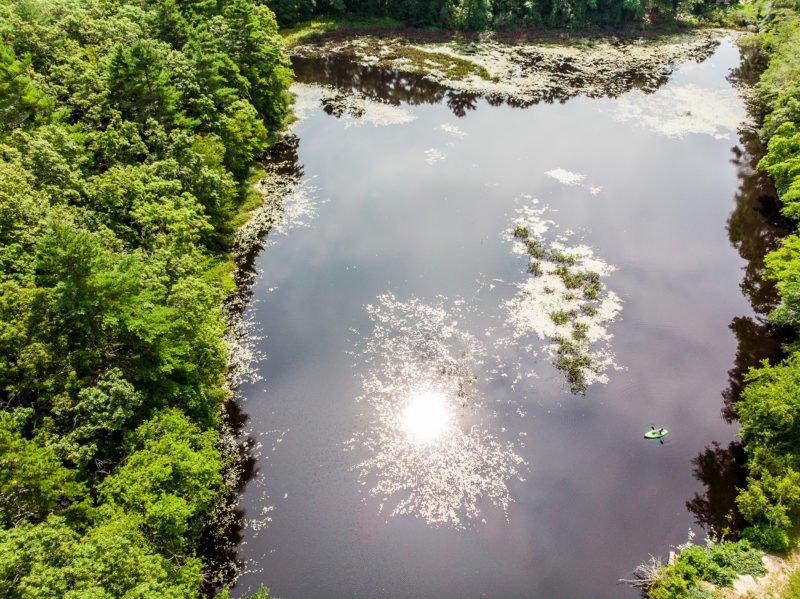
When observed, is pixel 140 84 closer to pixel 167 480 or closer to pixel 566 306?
pixel 167 480

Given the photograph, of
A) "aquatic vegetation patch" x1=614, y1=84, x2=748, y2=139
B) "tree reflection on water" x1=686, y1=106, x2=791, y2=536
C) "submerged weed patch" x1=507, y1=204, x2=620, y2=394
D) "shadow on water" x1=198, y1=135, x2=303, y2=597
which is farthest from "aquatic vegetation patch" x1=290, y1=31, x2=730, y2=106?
"shadow on water" x1=198, y1=135, x2=303, y2=597

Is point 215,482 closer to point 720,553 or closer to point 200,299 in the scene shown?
point 200,299

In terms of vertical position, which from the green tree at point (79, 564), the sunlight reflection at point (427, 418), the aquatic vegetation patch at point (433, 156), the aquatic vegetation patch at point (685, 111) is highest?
the aquatic vegetation patch at point (685, 111)

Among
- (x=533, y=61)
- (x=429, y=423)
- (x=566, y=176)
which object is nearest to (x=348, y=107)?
(x=566, y=176)

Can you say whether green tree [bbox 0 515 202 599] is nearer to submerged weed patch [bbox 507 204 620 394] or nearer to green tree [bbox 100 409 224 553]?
green tree [bbox 100 409 224 553]

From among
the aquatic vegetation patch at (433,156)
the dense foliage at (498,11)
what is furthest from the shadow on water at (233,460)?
the dense foliage at (498,11)

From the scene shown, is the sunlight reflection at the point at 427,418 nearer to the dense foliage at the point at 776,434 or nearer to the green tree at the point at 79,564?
the green tree at the point at 79,564
